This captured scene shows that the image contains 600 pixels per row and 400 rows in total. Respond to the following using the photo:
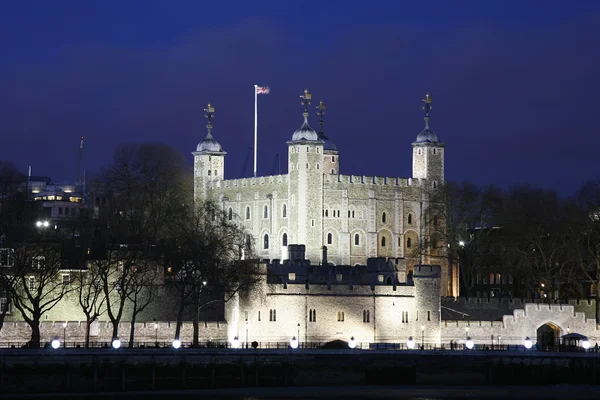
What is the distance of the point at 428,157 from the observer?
6078 inches

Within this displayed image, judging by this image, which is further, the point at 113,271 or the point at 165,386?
the point at 113,271

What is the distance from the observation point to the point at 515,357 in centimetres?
9481

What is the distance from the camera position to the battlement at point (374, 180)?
489 feet

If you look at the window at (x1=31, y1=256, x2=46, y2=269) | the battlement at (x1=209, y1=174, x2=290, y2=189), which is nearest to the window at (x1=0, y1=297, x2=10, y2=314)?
the window at (x1=31, y1=256, x2=46, y2=269)

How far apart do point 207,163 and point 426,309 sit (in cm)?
5308

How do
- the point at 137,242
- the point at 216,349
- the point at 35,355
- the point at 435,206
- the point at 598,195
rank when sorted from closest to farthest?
the point at 35,355
the point at 216,349
the point at 137,242
the point at 598,195
the point at 435,206

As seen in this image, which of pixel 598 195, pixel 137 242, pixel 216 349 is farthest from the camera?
pixel 598 195

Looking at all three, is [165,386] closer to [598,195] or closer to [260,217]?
[598,195]

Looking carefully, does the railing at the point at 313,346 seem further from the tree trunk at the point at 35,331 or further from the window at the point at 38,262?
the window at the point at 38,262

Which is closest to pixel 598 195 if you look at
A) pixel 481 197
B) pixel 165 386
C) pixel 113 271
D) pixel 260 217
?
pixel 481 197

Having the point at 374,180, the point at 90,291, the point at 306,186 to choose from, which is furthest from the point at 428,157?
the point at 90,291

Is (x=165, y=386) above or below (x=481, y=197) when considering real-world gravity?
below

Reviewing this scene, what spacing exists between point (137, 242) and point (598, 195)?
115ft

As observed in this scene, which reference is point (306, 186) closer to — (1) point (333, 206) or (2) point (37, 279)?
(1) point (333, 206)
